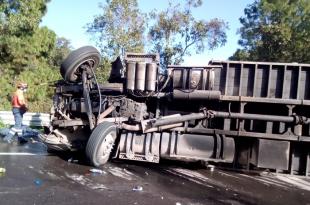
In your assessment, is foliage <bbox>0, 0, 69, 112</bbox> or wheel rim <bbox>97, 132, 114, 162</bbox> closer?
wheel rim <bbox>97, 132, 114, 162</bbox>

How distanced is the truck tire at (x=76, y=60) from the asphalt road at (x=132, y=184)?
5.54 feet

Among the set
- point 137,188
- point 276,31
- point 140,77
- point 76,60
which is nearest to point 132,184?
point 137,188

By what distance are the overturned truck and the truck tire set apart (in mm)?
20

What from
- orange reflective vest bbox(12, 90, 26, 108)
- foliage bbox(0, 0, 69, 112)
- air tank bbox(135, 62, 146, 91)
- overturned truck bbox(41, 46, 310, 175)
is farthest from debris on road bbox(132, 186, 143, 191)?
foliage bbox(0, 0, 69, 112)

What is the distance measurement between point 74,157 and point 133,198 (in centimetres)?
328

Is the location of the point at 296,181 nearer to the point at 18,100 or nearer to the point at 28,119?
the point at 18,100

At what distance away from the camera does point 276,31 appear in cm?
3052

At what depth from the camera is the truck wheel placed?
7.65 meters

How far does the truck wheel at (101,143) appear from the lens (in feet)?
25.1

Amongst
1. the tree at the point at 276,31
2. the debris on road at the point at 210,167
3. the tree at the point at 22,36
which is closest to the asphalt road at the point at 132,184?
the debris on road at the point at 210,167

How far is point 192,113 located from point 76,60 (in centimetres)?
250

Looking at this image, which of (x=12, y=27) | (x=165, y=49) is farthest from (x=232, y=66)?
(x=165, y=49)

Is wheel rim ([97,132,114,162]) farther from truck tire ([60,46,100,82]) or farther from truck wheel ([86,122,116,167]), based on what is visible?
truck tire ([60,46,100,82])

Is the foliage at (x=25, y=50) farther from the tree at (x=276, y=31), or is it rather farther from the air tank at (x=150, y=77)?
the tree at (x=276, y=31)
